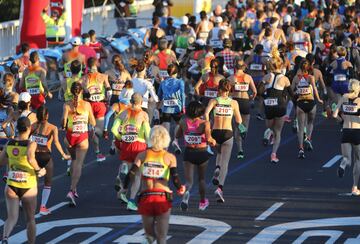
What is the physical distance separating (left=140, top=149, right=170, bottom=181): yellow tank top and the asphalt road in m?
2.26

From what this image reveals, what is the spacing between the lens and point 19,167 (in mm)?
15938

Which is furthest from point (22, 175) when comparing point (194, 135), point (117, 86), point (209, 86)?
point (117, 86)

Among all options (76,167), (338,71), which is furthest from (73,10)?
(76,167)

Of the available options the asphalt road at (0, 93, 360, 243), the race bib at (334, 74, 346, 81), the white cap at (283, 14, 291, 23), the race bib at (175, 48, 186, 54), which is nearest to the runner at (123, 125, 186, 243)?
the asphalt road at (0, 93, 360, 243)

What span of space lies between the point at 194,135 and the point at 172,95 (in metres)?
4.88

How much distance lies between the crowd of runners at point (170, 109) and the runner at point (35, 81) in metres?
0.02

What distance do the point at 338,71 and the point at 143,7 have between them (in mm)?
20874

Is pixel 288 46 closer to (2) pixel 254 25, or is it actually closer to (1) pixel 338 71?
(1) pixel 338 71

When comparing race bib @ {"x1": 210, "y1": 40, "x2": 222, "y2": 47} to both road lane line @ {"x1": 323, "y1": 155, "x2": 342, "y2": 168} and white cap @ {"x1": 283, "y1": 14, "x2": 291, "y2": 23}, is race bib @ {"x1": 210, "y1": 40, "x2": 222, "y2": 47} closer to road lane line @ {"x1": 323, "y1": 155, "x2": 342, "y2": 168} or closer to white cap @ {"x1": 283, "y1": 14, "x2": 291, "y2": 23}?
white cap @ {"x1": 283, "y1": 14, "x2": 291, "y2": 23}

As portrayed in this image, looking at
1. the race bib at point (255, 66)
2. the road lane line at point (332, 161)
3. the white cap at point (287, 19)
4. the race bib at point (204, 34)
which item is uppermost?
the white cap at point (287, 19)

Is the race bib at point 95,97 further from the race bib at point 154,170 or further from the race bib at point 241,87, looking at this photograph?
the race bib at point 154,170

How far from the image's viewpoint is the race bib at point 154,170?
14922mm

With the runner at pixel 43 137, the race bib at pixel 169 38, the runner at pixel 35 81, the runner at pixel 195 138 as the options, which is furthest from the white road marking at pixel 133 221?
the race bib at pixel 169 38

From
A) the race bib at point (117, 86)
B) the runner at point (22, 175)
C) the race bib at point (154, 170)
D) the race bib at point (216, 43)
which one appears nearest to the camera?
the race bib at point (154, 170)
